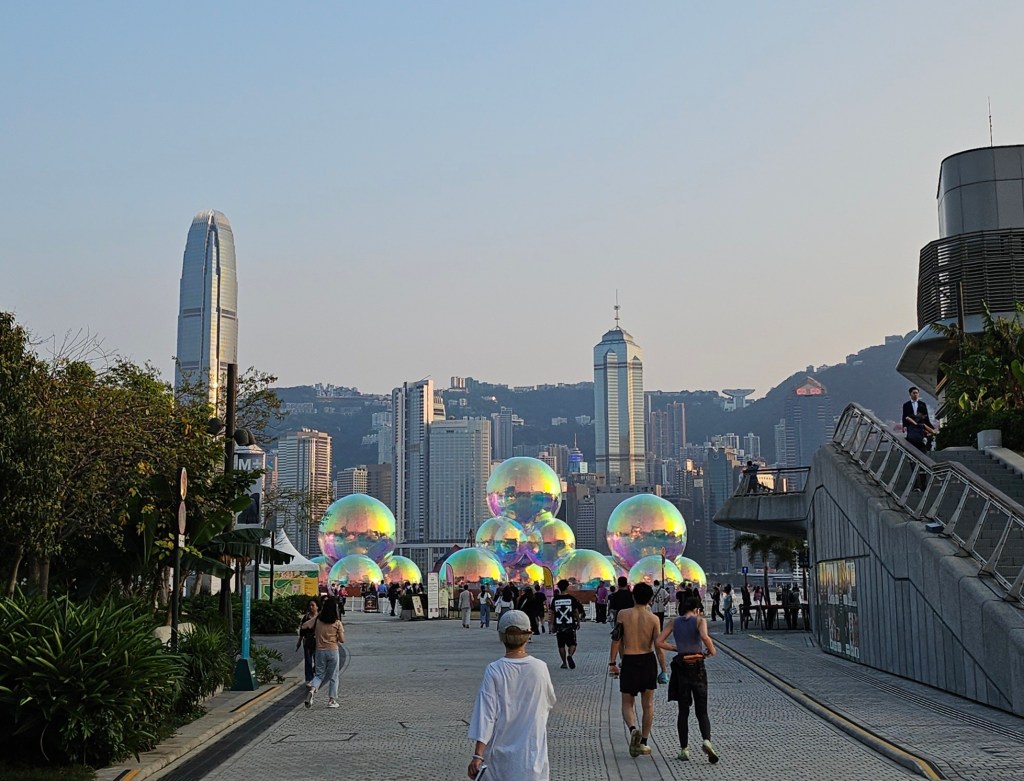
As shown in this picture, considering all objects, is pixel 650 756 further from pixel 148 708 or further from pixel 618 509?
pixel 618 509

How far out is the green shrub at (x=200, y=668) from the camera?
47.2 feet

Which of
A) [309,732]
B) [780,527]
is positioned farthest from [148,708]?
[780,527]

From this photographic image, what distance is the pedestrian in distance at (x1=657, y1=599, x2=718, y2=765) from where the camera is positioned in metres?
11.1

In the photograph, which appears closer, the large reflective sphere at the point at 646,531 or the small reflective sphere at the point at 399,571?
the large reflective sphere at the point at 646,531

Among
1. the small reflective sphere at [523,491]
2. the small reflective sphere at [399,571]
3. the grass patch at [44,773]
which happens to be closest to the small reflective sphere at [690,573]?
the small reflective sphere at [523,491]

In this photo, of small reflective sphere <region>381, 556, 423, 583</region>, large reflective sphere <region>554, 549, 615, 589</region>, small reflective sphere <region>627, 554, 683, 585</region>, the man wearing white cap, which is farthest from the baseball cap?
small reflective sphere <region>381, 556, 423, 583</region>

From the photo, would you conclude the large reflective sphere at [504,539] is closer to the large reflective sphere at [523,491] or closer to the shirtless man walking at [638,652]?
the large reflective sphere at [523,491]

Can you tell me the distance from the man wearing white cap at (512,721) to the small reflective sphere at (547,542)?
50268 millimetres

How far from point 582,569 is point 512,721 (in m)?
53.2

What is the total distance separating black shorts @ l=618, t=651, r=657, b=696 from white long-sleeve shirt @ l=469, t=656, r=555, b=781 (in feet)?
16.9

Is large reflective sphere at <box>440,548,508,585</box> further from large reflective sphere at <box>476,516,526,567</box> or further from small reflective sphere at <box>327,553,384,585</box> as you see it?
small reflective sphere at <box>327,553,384,585</box>

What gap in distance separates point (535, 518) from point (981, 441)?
31691mm

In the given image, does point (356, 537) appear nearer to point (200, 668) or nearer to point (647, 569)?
point (647, 569)

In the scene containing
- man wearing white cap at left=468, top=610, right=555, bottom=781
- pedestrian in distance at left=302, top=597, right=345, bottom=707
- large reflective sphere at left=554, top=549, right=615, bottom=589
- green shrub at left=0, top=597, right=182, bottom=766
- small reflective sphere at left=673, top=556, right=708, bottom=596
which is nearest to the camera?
man wearing white cap at left=468, top=610, right=555, bottom=781
